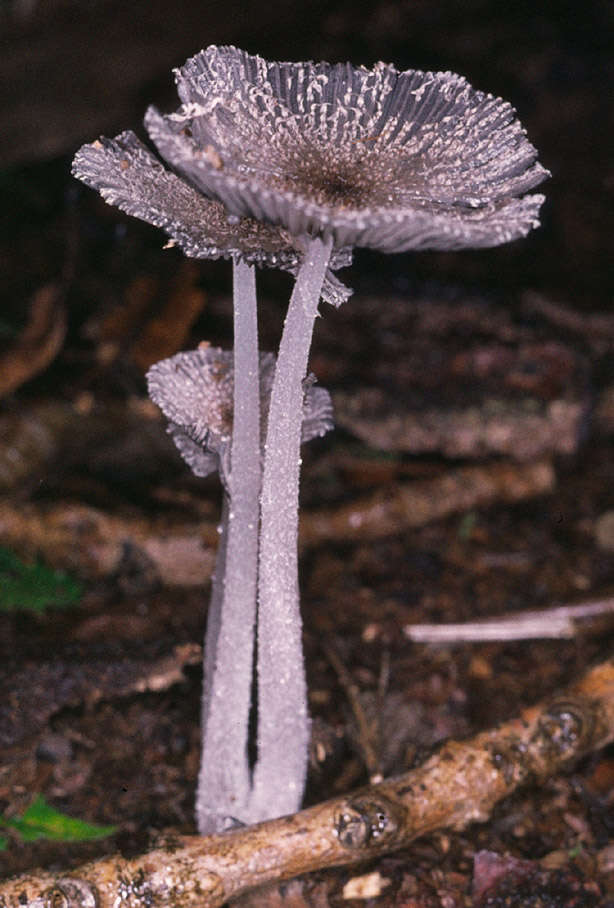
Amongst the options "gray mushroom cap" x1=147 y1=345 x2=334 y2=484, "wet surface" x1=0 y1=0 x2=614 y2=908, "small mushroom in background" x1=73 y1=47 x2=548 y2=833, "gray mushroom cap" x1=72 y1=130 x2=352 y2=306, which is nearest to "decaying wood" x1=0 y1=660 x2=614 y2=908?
"wet surface" x1=0 y1=0 x2=614 y2=908

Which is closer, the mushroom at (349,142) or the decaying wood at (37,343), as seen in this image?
the mushroom at (349,142)

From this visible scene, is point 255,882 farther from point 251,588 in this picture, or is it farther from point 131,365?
point 131,365

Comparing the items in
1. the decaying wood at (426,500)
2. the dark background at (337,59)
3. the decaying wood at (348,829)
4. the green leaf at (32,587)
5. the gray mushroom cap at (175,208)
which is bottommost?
the decaying wood at (348,829)

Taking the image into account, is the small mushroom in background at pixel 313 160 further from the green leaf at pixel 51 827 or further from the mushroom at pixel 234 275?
the green leaf at pixel 51 827

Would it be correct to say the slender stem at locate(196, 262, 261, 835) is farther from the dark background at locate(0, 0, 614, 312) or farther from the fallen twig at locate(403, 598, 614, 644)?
the dark background at locate(0, 0, 614, 312)

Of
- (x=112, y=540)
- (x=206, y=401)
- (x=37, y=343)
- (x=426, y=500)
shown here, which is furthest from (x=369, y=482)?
(x=206, y=401)

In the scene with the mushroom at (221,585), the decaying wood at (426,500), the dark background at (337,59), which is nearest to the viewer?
the mushroom at (221,585)

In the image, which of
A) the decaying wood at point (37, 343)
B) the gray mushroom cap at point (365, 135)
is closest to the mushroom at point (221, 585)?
the gray mushroom cap at point (365, 135)
